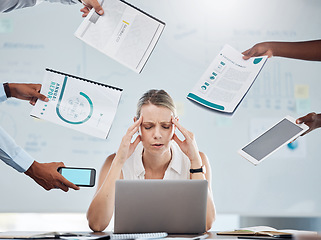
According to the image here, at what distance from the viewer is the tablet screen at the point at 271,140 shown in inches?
82.1

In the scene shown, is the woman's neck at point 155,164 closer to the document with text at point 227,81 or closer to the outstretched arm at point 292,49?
the document with text at point 227,81

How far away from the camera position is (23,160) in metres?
2.33

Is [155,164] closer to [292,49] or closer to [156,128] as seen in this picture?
[156,128]

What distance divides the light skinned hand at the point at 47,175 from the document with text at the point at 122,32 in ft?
2.45

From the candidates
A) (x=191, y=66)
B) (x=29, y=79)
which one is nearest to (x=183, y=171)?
(x=191, y=66)

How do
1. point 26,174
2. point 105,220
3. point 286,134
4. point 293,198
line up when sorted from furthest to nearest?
point 293,198 < point 26,174 < point 286,134 < point 105,220

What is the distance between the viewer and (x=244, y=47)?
2.69 metres

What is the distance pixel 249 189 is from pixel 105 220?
116 centimetres

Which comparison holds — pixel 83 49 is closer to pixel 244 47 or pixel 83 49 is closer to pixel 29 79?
pixel 29 79

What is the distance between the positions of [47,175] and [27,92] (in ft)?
1.65

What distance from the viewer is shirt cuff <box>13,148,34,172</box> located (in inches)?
90.0

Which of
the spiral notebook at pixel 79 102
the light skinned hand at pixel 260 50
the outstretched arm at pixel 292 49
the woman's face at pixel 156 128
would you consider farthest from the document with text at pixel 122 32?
the outstretched arm at pixel 292 49

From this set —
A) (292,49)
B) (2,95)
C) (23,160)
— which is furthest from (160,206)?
(292,49)

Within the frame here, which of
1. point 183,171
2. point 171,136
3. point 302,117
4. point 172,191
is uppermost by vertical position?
point 302,117
